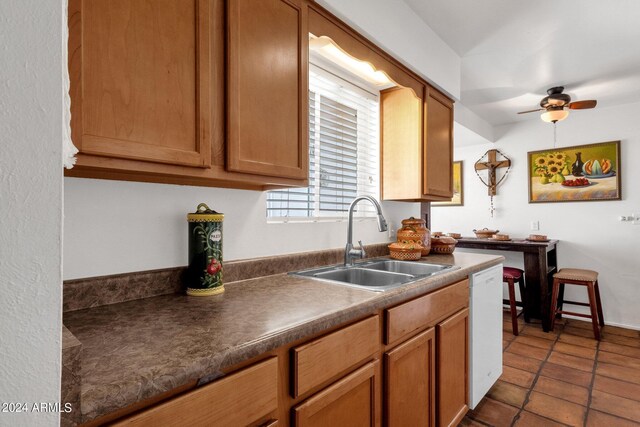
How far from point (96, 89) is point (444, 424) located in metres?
1.94

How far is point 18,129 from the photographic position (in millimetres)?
390

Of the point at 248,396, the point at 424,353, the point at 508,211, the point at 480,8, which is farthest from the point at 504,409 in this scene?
the point at 508,211

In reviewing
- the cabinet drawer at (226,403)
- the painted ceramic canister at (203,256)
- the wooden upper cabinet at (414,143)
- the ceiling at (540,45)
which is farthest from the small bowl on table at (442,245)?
the cabinet drawer at (226,403)

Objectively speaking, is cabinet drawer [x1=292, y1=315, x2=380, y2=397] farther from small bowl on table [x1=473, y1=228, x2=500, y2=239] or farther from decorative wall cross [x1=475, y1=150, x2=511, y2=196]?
decorative wall cross [x1=475, y1=150, x2=511, y2=196]

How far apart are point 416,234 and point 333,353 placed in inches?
54.7

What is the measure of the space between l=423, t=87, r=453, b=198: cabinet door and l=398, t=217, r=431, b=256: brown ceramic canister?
0.23m

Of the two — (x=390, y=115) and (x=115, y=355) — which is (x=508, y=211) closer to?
(x=390, y=115)

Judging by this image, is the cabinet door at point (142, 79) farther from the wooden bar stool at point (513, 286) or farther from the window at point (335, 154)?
the wooden bar stool at point (513, 286)

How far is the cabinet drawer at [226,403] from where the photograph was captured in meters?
0.62

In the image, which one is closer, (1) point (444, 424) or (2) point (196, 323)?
(2) point (196, 323)

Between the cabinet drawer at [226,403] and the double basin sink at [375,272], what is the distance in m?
0.78

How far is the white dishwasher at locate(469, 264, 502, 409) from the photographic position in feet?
6.18

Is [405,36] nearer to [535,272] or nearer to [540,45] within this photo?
A: [540,45]

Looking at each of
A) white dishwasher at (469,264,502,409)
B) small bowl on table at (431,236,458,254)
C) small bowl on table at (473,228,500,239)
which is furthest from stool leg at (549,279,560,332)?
small bowl on table at (431,236,458,254)
